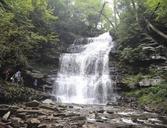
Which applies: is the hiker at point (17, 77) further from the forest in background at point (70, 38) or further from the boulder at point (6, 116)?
the boulder at point (6, 116)

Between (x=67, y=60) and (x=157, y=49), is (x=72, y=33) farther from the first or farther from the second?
(x=157, y=49)

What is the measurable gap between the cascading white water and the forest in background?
1.40 m

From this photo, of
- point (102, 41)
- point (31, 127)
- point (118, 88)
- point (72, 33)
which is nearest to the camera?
point (31, 127)

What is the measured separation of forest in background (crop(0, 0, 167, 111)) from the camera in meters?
18.4

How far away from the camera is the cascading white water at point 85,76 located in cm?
2328

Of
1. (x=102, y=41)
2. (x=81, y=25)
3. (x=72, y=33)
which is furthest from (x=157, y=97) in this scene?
(x=81, y=25)

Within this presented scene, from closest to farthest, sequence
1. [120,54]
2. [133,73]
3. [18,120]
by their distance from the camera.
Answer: [18,120], [133,73], [120,54]

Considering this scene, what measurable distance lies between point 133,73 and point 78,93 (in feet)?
17.2

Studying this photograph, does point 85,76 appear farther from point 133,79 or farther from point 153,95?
point 153,95

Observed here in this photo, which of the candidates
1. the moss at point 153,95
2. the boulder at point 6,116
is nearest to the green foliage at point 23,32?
the boulder at point 6,116

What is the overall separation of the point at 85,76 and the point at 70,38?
9969 mm

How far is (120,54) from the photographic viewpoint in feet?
90.0

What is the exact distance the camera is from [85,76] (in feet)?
85.6

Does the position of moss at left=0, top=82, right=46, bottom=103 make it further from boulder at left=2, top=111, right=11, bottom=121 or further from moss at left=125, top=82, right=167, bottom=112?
moss at left=125, top=82, right=167, bottom=112
